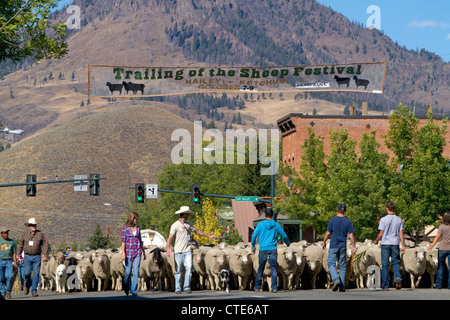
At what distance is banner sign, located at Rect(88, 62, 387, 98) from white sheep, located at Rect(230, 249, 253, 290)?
24603 mm

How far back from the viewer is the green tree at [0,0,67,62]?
21109 mm

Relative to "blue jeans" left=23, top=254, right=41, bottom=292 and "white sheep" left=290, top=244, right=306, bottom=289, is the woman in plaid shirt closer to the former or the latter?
"blue jeans" left=23, top=254, right=41, bottom=292

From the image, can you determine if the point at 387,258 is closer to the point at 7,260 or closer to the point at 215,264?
the point at 215,264

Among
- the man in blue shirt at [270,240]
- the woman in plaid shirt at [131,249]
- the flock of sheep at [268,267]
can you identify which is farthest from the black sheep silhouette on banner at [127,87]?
the woman in plaid shirt at [131,249]

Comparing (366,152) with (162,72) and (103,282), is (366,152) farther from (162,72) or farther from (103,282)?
(103,282)

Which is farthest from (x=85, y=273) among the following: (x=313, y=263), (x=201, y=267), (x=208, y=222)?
(x=208, y=222)

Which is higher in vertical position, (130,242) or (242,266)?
(130,242)

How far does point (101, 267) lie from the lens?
2720 centimetres

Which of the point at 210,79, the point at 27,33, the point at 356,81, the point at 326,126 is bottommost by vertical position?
the point at 27,33

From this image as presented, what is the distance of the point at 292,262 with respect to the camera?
2317 cm

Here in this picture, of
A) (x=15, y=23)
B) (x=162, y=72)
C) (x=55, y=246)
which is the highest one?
(x=162, y=72)

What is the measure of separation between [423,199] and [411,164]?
2.35 m

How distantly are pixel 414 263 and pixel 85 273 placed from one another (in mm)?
9839
